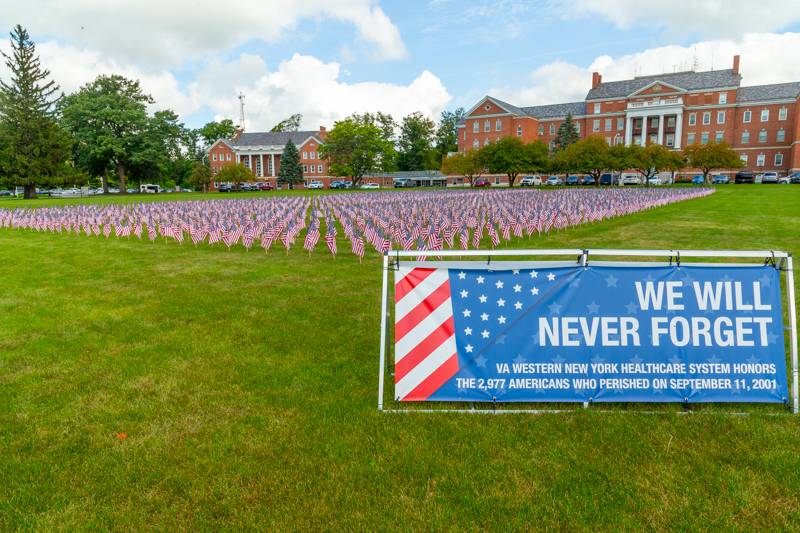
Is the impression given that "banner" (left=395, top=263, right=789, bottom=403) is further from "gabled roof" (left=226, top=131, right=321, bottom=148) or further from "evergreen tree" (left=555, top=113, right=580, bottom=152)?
"gabled roof" (left=226, top=131, right=321, bottom=148)

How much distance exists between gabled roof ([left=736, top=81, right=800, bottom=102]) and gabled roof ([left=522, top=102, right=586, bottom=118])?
926 inches

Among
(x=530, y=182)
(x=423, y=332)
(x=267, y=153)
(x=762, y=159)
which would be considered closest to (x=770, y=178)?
(x=762, y=159)

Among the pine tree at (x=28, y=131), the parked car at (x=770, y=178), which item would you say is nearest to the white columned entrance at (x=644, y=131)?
the parked car at (x=770, y=178)

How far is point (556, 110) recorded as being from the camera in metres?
92.3

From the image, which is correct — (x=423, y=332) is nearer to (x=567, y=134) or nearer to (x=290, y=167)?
Answer: (x=290, y=167)

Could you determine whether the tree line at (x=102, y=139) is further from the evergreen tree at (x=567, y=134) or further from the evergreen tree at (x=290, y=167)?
the evergreen tree at (x=567, y=134)

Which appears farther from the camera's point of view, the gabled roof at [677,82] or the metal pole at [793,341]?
the gabled roof at [677,82]

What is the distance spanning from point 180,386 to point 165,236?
14.5 m

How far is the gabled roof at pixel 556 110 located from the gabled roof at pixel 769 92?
2353 cm

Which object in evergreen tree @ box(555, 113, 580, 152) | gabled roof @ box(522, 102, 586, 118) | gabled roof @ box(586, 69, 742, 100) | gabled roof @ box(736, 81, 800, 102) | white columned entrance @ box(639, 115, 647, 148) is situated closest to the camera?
gabled roof @ box(736, 81, 800, 102)

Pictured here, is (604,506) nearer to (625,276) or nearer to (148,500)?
(625,276)

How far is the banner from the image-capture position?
436 centimetres

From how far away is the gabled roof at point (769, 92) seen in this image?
246ft

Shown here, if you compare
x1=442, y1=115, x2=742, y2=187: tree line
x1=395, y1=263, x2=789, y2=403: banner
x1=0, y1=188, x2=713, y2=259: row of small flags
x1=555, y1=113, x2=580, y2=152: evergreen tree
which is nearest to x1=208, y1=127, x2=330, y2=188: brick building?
x1=442, y1=115, x2=742, y2=187: tree line
